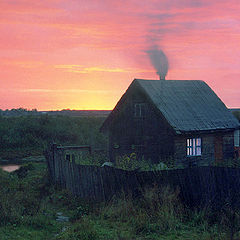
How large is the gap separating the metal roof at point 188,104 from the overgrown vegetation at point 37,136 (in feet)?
57.9

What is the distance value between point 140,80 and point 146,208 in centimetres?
1299

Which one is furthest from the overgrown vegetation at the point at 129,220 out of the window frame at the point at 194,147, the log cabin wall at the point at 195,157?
the window frame at the point at 194,147

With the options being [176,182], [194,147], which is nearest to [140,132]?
[194,147]

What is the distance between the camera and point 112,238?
8602 mm

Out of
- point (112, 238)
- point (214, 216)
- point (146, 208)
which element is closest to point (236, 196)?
point (214, 216)

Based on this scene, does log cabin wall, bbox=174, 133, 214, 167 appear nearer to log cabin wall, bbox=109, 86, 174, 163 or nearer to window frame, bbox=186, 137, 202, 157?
window frame, bbox=186, 137, 202, 157

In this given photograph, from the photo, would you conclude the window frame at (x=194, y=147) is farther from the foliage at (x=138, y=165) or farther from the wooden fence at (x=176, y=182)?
the wooden fence at (x=176, y=182)

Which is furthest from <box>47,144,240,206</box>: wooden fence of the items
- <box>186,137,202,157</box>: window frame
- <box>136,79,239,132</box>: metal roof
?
<box>186,137,202,157</box>: window frame

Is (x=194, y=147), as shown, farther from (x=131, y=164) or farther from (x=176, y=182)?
(x=176, y=182)

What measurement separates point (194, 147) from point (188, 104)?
9.99ft

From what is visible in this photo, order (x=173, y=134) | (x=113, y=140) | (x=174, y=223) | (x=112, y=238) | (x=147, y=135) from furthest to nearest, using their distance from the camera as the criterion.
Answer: (x=113, y=140) → (x=147, y=135) → (x=173, y=134) → (x=174, y=223) → (x=112, y=238)

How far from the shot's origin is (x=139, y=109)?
861 inches

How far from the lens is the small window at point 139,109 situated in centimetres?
2155

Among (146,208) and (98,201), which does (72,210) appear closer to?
(98,201)
